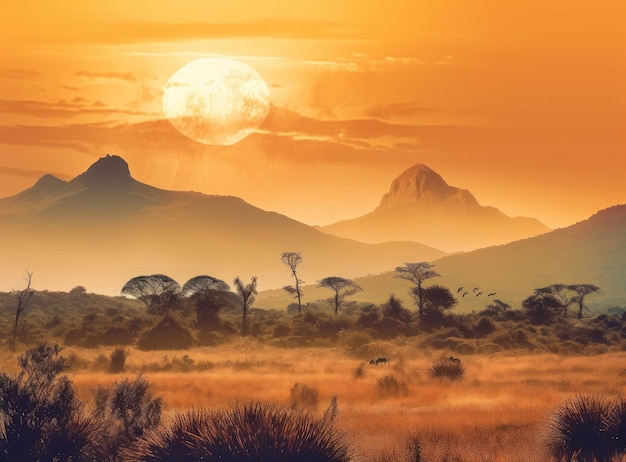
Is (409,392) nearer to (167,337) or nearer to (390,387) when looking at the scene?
(390,387)

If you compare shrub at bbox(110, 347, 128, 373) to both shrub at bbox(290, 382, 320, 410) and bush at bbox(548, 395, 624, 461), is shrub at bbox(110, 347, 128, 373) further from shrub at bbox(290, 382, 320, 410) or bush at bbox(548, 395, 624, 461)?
bush at bbox(548, 395, 624, 461)

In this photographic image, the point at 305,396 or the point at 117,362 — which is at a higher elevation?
the point at 117,362

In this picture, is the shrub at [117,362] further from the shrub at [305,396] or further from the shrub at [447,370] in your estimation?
the shrub at [305,396]

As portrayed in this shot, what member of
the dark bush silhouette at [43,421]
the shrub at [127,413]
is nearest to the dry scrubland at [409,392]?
the shrub at [127,413]

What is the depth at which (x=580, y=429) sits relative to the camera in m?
19.2

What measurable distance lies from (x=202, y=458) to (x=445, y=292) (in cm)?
8867

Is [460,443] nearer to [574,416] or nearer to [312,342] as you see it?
[574,416]

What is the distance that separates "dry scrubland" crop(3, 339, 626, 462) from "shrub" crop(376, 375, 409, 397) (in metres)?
0.05

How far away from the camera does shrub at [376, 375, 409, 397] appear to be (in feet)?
109

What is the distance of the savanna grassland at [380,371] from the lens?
22047 mm

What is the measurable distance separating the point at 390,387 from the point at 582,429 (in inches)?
600

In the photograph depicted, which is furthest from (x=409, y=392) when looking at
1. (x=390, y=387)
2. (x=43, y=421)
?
(x=43, y=421)

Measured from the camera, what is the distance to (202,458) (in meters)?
12.5

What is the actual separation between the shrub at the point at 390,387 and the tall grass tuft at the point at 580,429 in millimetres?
13607
